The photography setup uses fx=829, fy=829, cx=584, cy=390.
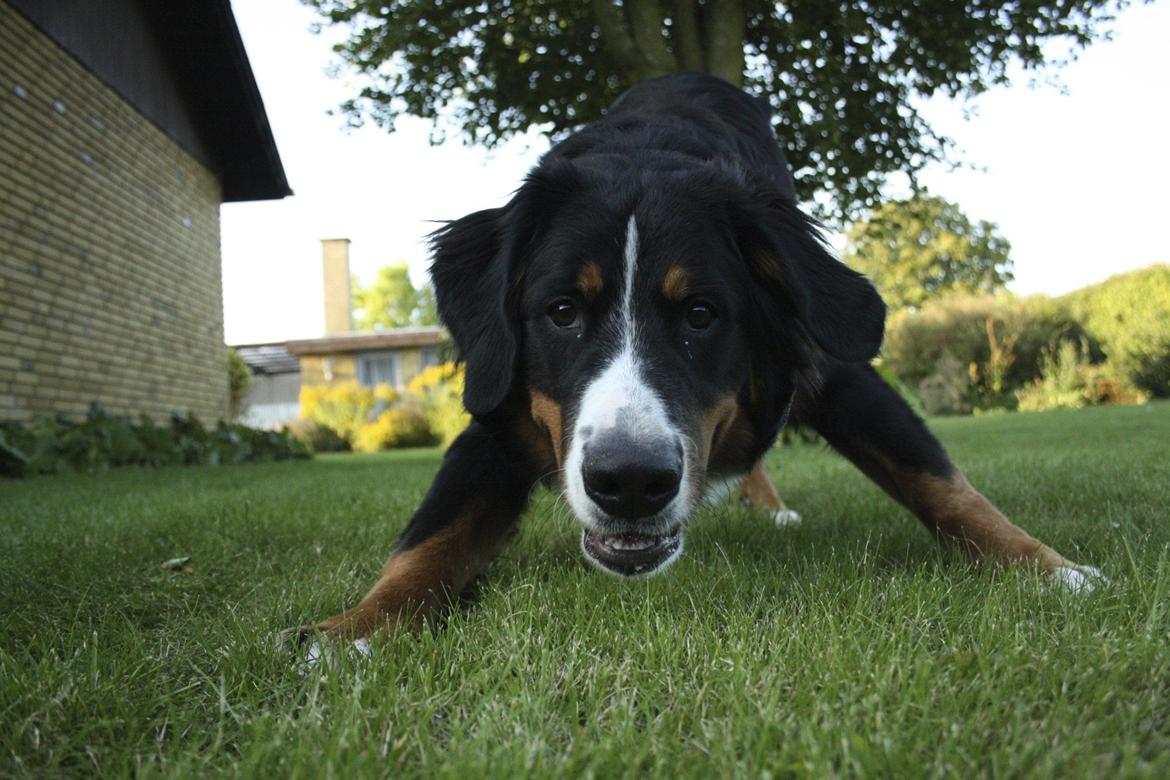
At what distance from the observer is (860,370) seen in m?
3.04

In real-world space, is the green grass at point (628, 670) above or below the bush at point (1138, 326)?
below

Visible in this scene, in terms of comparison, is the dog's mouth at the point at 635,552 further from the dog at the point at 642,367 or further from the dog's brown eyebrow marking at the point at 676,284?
the dog's brown eyebrow marking at the point at 676,284

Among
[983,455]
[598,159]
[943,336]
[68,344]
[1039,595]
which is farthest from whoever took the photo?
[943,336]

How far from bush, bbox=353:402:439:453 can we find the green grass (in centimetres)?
1809

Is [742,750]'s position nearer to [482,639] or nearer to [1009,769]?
[1009,769]

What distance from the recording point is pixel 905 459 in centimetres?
288

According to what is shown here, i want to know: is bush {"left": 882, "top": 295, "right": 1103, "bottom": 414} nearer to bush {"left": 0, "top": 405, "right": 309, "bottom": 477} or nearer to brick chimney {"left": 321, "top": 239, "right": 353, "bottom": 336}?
bush {"left": 0, "top": 405, "right": 309, "bottom": 477}

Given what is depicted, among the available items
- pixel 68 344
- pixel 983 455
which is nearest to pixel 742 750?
pixel 983 455

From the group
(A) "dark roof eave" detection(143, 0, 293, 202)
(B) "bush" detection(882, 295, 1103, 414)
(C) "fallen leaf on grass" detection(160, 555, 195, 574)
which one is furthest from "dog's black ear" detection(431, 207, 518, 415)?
(B) "bush" detection(882, 295, 1103, 414)

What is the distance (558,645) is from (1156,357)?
22170mm

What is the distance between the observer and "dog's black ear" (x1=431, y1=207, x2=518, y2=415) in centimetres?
264

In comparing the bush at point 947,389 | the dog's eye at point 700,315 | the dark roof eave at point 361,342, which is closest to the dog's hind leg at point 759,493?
the dog's eye at point 700,315

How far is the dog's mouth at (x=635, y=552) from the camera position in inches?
88.8

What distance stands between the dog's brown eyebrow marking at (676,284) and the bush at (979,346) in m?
20.7
